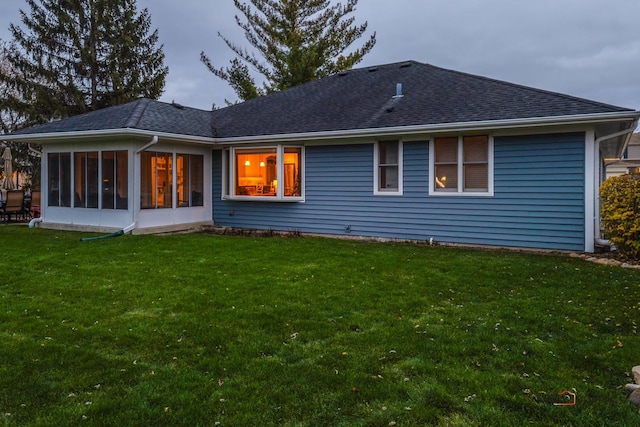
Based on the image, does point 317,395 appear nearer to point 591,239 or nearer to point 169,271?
point 169,271

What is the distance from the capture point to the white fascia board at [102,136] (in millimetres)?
9938

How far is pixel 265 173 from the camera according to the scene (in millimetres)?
11438

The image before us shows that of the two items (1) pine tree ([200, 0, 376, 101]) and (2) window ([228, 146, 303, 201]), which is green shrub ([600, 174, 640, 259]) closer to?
(2) window ([228, 146, 303, 201])

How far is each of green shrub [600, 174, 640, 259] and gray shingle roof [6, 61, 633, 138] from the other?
1219 mm

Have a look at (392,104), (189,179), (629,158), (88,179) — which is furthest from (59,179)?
(629,158)

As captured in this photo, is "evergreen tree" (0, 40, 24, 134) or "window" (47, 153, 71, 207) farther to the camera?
"evergreen tree" (0, 40, 24, 134)

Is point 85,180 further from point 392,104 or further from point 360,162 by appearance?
point 392,104

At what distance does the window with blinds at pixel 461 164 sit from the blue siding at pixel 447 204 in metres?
0.19

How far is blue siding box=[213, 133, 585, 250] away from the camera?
8227 mm

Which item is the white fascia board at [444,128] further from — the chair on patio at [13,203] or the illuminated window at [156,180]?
the chair on patio at [13,203]

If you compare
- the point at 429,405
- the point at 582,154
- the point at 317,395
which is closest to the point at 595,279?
the point at 582,154

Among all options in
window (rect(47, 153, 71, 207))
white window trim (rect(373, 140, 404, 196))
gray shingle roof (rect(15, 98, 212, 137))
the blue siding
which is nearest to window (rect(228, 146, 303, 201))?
the blue siding

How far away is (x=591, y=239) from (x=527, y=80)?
22.6 meters

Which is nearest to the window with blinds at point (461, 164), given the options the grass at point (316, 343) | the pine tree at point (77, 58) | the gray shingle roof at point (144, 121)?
the grass at point (316, 343)
